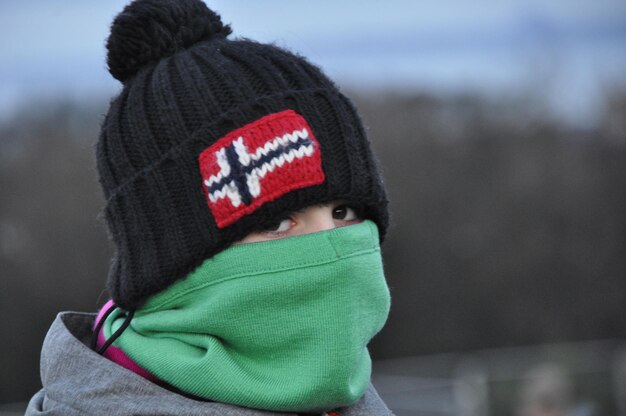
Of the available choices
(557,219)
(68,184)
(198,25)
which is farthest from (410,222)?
(198,25)

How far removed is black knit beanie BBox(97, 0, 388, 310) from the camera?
2289 mm

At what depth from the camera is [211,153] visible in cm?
229

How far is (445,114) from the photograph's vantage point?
39.9 m

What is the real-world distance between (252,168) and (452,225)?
114 feet

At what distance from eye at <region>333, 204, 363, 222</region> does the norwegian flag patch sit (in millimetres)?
165

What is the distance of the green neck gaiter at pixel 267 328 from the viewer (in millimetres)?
2225

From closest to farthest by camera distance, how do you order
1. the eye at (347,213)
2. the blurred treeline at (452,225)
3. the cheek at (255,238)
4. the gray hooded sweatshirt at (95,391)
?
1. the gray hooded sweatshirt at (95,391)
2. the cheek at (255,238)
3. the eye at (347,213)
4. the blurred treeline at (452,225)

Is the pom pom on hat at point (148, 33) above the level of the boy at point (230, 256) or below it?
above

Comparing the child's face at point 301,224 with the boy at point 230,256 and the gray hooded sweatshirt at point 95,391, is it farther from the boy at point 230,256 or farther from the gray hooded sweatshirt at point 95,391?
the gray hooded sweatshirt at point 95,391

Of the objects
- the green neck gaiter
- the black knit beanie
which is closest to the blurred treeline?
the black knit beanie

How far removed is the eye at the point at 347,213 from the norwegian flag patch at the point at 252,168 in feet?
0.54

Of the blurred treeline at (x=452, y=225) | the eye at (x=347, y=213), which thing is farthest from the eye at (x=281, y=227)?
the blurred treeline at (x=452, y=225)

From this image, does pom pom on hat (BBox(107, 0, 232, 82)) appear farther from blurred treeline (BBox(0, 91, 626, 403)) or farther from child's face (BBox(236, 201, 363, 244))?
blurred treeline (BBox(0, 91, 626, 403))

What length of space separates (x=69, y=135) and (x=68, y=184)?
192cm
